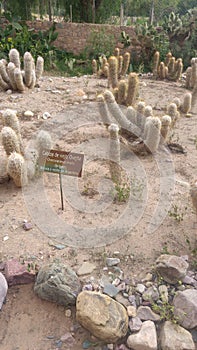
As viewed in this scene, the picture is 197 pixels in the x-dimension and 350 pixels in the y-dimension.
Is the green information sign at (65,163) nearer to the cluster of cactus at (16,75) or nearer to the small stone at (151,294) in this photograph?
the small stone at (151,294)

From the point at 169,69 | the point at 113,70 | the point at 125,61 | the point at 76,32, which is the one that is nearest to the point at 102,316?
the point at 113,70

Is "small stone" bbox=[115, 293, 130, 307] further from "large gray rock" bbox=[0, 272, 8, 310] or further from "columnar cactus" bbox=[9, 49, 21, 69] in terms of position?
"columnar cactus" bbox=[9, 49, 21, 69]

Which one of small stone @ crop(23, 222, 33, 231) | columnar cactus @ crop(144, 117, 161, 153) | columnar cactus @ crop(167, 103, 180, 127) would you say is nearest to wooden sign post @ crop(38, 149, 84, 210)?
small stone @ crop(23, 222, 33, 231)

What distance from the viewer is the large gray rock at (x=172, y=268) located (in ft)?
7.79

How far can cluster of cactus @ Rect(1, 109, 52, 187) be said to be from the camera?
128 inches

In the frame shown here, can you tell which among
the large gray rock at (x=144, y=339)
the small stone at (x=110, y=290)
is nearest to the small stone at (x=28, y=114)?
the small stone at (x=110, y=290)

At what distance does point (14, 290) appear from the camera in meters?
2.40

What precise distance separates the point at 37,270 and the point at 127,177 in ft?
5.36

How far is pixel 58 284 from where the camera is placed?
7.49ft

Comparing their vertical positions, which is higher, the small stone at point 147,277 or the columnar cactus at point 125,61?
the columnar cactus at point 125,61

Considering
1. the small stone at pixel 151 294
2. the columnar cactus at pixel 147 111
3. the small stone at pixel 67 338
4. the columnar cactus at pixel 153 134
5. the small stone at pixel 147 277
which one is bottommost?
the small stone at pixel 67 338

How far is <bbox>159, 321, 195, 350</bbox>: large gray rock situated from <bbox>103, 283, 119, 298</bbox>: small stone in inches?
15.8

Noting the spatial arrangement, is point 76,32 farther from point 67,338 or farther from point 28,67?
point 67,338

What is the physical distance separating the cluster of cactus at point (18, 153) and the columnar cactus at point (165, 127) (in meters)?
1.58
